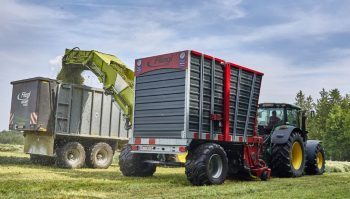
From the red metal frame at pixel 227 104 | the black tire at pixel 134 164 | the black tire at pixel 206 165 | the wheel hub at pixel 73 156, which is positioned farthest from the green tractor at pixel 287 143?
the wheel hub at pixel 73 156

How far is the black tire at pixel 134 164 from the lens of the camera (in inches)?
471

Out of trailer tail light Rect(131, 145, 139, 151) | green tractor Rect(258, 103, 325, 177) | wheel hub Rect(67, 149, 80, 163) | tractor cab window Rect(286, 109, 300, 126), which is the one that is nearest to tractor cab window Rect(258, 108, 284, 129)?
green tractor Rect(258, 103, 325, 177)

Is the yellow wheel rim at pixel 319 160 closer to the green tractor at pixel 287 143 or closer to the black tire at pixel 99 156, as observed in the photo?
the green tractor at pixel 287 143

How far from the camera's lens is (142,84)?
11617mm

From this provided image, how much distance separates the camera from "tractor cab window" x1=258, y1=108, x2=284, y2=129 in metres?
15.2

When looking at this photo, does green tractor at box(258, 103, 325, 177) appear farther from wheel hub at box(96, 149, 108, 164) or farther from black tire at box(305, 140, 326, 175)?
wheel hub at box(96, 149, 108, 164)

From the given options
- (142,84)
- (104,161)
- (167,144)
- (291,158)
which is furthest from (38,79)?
(291,158)

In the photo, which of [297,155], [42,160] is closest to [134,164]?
[297,155]

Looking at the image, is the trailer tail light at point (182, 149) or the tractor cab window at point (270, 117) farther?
the tractor cab window at point (270, 117)

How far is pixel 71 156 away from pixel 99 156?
1495mm

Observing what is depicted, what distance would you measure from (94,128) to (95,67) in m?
2.57

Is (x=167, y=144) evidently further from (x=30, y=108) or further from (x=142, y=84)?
Answer: (x=30, y=108)

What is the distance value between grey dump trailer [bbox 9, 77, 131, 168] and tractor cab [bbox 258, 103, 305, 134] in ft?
18.8

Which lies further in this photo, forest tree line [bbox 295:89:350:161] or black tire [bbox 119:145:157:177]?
forest tree line [bbox 295:89:350:161]
